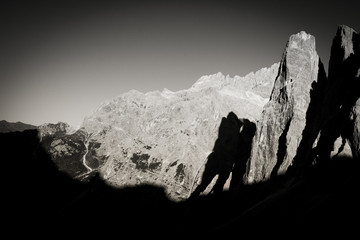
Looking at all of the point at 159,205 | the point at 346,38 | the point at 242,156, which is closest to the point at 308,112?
the point at 346,38

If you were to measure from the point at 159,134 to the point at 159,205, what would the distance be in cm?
5886

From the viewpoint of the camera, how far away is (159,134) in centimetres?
14538

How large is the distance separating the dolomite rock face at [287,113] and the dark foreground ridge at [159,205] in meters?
6.23

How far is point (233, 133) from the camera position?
117m

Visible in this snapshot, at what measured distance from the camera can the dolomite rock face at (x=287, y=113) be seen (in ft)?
194

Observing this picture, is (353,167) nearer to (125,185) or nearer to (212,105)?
(125,185)

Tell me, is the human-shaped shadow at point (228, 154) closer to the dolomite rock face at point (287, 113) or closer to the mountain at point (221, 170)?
the mountain at point (221, 170)

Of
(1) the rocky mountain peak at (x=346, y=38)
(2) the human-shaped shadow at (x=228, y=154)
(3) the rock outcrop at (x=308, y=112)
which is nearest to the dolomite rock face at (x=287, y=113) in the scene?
(3) the rock outcrop at (x=308, y=112)

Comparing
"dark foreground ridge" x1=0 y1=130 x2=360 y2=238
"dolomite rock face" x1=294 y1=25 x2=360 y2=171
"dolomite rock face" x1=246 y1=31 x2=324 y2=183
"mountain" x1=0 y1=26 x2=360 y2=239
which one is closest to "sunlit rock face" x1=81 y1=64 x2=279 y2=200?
"mountain" x1=0 y1=26 x2=360 y2=239

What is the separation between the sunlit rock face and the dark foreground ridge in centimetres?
1194

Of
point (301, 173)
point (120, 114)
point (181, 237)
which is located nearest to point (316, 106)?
point (301, 173)

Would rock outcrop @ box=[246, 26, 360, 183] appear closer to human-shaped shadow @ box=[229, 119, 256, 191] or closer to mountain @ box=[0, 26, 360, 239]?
mountain @ box=[0, 26, 360, 239]

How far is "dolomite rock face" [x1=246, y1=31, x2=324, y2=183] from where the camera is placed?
59.0 meters

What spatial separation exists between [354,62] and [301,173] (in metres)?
26.1
